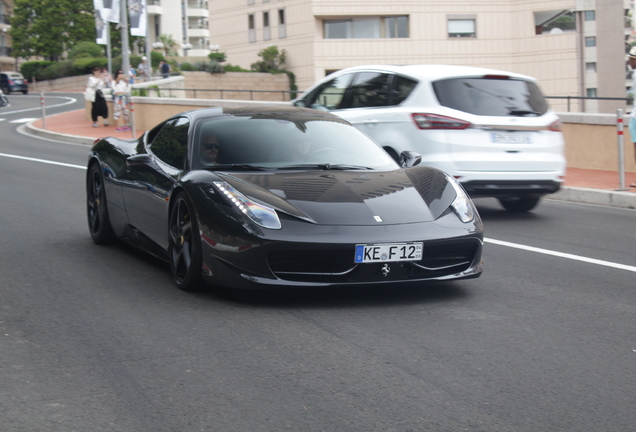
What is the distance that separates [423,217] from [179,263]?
174 cm

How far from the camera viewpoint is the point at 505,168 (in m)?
10.2

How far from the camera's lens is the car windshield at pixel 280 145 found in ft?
22.6

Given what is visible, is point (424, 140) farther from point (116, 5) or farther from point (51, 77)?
point (51, 77)

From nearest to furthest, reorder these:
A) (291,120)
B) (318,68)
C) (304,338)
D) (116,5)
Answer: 1. (304,338)
2. (291,120)
3. (116,5)
4. (318,68)

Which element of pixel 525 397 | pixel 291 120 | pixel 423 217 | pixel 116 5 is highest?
pixel 116 5

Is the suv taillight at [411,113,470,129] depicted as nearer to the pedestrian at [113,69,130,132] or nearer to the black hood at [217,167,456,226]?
the black hood at [217,167,456,226]

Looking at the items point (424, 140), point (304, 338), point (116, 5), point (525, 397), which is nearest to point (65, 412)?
point (304, 338)

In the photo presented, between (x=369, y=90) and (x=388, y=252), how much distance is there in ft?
19.1

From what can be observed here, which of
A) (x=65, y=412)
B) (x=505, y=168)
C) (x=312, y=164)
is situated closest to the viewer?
(x=65, y=412)

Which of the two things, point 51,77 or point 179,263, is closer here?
point 179,263

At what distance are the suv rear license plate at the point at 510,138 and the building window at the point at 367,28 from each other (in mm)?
49532

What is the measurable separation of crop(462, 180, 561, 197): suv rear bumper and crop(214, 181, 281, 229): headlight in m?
4.60

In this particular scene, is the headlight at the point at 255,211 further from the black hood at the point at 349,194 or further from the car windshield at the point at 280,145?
the car windshield at the point at 280,145

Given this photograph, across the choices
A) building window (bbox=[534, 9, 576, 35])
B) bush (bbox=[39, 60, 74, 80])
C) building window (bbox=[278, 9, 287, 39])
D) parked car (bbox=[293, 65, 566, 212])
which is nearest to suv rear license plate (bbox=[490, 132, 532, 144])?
parked car (bbox=[293, 65, 566, 212])
